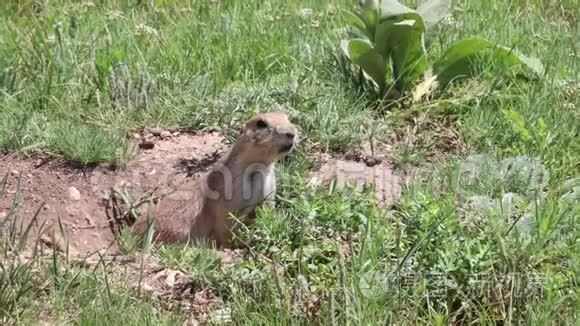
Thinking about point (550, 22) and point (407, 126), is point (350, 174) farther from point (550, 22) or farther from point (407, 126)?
point (550, 22)

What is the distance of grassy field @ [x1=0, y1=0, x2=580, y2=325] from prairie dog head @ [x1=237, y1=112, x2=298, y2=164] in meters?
0.19

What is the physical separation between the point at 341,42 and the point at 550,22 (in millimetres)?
1803

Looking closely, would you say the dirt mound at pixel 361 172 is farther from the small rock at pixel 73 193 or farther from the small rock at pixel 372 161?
the small rock at pixel 73 193

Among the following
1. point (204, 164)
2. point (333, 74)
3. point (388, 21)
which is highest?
point (388, 21)

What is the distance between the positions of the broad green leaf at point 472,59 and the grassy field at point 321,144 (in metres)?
0.09

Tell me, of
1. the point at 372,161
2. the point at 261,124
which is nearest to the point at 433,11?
the point at 372,161

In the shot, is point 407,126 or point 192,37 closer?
point 407,126

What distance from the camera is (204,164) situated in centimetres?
609

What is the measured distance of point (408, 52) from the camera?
6.05m

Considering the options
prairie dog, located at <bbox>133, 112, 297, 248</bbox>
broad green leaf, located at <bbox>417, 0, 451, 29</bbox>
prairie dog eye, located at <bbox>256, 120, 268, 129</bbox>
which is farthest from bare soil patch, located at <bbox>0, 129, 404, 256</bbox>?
broad green leaf, located at <bbox>417, 0, 451, 29</bbox>

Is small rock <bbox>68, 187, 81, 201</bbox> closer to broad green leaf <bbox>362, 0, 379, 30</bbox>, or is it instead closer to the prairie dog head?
the prairie dog head

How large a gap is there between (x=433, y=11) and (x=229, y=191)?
5.48 feet

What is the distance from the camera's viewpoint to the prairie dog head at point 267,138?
541cm

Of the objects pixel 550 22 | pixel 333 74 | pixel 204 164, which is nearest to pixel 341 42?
pixel 333 74
